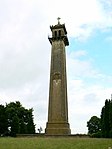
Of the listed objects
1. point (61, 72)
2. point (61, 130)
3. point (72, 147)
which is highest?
point (61, 72)

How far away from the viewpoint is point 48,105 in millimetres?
59156

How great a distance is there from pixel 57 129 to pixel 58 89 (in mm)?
7689

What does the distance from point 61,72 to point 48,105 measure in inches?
271

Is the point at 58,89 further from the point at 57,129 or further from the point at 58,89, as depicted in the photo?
the point at 57,129

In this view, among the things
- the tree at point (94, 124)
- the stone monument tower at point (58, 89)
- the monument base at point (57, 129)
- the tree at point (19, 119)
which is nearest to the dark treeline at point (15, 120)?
the tree at point (19, 119)

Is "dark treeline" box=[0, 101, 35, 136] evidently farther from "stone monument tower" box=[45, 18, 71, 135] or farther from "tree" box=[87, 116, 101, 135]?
"tree" box=[87, 116, 101, 135]

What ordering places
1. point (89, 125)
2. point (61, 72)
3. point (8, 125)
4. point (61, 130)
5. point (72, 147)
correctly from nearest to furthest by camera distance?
point (72, 147), point (61, 130), point (61, 72), point (8, 125), point (89, 125)

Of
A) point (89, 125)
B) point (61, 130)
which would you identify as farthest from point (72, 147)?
point (89, 125)

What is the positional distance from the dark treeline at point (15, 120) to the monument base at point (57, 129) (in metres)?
6.49

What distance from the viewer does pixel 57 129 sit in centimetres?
5650

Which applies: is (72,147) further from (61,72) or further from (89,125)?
(89,125)

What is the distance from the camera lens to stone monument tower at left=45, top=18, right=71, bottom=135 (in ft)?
187

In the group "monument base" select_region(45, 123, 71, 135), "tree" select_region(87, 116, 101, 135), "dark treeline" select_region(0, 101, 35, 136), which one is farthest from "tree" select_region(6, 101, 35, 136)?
"tree" select_region(87, 116, 101, 135)

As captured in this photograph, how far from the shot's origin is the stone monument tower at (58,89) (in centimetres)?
5706
